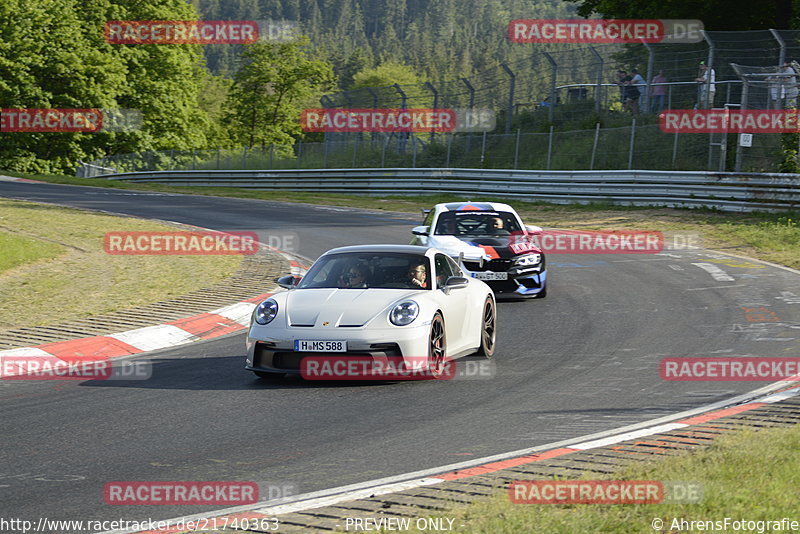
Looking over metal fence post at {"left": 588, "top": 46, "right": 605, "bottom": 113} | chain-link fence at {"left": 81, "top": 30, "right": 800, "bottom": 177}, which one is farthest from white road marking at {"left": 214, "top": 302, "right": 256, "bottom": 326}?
metal fence post at {"left": 588, "top": 46, "right": 605, "bottom": 113}

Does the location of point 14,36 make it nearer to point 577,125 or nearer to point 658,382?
point 577,125

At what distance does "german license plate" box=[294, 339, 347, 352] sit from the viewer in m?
9.12

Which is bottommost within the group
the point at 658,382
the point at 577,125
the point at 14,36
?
the point at 658,382

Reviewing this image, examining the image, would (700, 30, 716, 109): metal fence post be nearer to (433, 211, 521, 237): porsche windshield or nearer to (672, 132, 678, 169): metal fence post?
(672, 132, 678, 169): metal fence post

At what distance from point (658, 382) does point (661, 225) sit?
17.8m

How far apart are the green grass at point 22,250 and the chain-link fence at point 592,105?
1738 centimetres

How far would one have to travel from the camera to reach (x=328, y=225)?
27.1 meters

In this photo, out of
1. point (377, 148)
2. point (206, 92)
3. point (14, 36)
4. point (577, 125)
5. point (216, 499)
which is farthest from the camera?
point (206, 92)

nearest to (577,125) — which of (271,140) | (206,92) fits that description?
(271,140)
